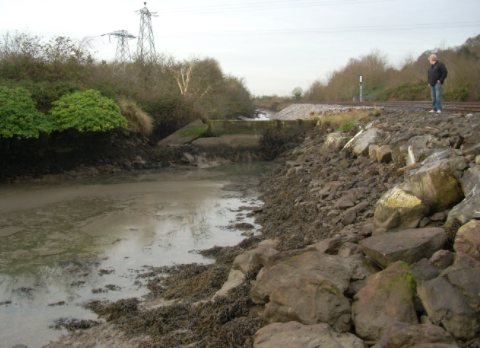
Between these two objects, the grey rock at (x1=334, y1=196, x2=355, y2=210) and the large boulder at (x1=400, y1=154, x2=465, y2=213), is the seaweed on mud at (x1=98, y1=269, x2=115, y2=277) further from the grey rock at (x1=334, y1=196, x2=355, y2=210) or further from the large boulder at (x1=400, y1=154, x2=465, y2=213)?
the large boulder at (x1=400, y1=154, x2=465, y2=213)

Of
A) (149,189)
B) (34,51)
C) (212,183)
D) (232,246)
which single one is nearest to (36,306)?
(232,246)

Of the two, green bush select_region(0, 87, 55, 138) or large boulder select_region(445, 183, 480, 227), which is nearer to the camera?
large boulder select_region(445, 183, 480, 227)

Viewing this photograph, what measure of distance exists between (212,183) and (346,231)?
885 centimetres

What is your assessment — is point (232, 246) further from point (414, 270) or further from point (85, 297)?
point (414, 270)

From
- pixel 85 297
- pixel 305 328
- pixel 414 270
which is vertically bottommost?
pixel 85 297

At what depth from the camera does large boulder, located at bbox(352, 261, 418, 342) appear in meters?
3.79

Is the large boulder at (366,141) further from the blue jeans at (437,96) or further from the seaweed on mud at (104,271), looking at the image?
the seaweed on mud at (104,271)

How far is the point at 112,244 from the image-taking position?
7.91 m

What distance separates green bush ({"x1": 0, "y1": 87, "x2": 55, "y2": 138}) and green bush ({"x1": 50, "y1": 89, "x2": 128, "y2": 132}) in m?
0.77

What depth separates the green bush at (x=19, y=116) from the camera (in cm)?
1286

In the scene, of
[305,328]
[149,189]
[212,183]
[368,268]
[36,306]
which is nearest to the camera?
[305,328]

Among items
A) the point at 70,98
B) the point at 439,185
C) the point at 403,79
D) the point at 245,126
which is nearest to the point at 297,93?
the point at 403,79

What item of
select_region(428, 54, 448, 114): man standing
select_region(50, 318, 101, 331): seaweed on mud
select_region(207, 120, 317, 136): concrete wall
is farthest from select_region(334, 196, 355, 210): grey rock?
select_region(207, 120, 317, 136): concrete wall

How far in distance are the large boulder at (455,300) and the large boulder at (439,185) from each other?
1942 mm
